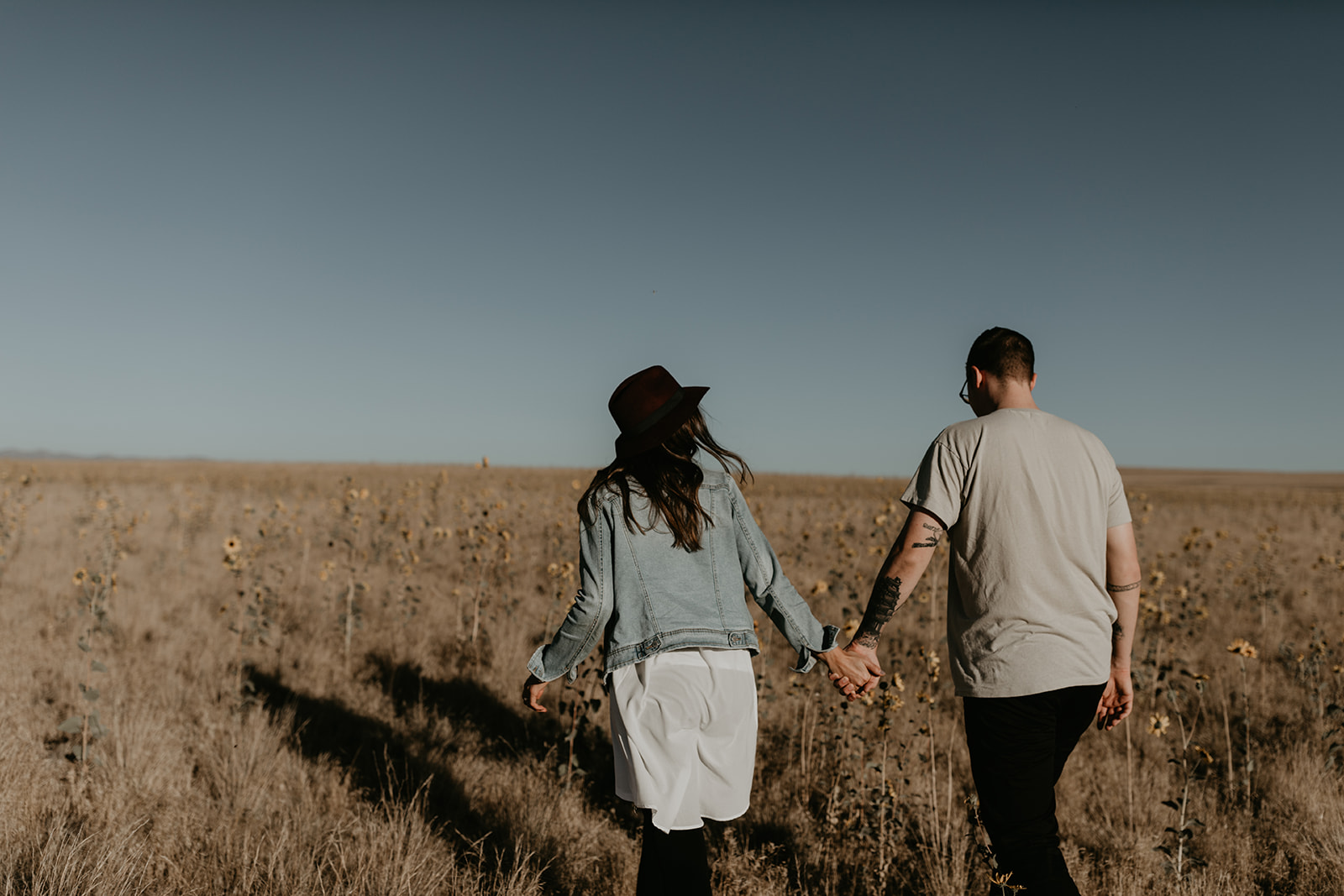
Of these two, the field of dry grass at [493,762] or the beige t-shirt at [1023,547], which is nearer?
the beige t-shirt at [1023,547]

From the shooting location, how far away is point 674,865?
6.88 feet

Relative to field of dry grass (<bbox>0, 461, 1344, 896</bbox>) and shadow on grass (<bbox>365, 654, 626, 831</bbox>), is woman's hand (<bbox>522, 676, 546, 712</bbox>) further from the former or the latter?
shadow on grass (<bbox>365, 654, 626, 831</bbox>)

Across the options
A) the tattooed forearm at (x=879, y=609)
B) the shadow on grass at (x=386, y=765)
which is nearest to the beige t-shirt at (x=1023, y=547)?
the tattooed forearm at (x=879, y=609)

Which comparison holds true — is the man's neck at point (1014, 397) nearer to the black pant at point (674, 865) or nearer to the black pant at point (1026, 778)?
the black pant at point (1026, 778)

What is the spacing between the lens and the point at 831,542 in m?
12.5

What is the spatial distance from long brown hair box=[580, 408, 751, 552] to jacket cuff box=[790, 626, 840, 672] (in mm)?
495

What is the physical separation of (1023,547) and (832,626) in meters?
0.66

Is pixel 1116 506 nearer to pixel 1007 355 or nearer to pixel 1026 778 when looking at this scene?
pixel 1007 355

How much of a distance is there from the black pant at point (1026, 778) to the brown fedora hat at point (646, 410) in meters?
1.33

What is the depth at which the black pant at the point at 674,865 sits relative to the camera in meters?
2.09

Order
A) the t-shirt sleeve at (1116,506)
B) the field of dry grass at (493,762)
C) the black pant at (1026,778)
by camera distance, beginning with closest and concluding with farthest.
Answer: the black pant at (1026,778) → the t-shirt sleeve at (1116,506) → the field of dry grass at (493,762)

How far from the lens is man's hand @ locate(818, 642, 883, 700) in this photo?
2.35m

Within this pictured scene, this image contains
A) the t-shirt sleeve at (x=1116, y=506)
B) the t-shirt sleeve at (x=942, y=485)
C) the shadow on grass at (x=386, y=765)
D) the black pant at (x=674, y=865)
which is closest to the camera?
the black pant at (x=674, y=865)

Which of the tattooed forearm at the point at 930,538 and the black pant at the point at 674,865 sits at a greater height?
the tattooed forearm at the point at 930,538
